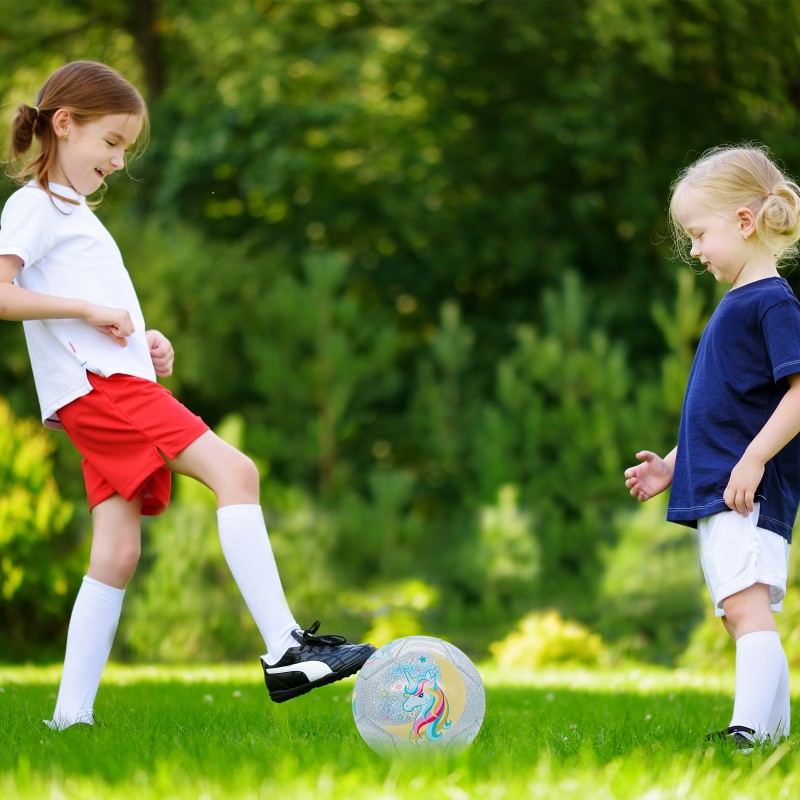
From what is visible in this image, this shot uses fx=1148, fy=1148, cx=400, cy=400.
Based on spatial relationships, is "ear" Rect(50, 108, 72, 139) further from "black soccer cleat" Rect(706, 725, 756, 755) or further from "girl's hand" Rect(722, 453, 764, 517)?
"black soccer cleat" Rect(706, 725, 756, 755)

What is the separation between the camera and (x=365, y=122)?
625 inches

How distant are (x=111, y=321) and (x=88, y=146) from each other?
635 mm

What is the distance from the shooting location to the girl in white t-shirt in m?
3.49

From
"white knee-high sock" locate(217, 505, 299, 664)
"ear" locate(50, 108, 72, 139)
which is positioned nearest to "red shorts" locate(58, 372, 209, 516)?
"white knee-high sock" locate(217, 505, 299, 664)

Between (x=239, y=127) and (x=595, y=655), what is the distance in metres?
8.89

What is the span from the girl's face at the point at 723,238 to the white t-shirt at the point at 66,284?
182 centimetres

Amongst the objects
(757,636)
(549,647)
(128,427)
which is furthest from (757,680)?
(549,647)

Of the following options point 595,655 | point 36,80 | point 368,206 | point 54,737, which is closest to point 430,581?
point 595,655

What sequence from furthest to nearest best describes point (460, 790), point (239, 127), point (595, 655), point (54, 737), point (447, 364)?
1. point (239, 127)
2. point (447, 364)
3. point (595, 655)
4. point (54, 737)
5. point (460, 790)

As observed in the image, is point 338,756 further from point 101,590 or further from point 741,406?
point 741,406

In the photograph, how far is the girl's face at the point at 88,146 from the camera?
3.76 m

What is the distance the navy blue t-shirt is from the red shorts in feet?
4.98

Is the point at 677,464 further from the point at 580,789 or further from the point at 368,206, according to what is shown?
the point at 368,206

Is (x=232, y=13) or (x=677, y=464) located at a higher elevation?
(x=232, y=13)
